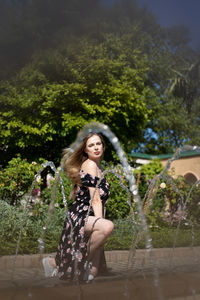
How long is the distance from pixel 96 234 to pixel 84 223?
125 mm

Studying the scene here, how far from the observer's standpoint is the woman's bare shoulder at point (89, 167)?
111 inches

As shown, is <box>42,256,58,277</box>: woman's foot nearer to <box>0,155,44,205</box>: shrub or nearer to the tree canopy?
<box>0,155,44,205</box>: shrub

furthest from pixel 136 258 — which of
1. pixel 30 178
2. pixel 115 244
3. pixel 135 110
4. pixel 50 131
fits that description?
pixel 135 110

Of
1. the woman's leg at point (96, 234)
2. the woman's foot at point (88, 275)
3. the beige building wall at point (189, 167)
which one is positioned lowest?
the woman's foot at point (88, 275)

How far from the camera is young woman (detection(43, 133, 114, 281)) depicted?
2549mm

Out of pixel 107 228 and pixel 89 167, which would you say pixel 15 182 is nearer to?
pixel 89 167

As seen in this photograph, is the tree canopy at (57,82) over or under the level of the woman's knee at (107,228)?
over

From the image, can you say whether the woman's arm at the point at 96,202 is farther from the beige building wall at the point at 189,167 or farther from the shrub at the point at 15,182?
the beige building wall at the point at 189,167

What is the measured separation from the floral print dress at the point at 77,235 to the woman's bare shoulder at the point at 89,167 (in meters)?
0.03

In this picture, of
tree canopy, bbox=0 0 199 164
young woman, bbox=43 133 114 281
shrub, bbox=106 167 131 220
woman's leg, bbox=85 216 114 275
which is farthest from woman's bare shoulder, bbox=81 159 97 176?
tree canopy, bbox=0 0 199 164

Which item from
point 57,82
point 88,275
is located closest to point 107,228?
point 88,275

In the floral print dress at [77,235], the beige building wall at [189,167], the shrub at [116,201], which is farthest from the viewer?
the beige building wall at [189,167]

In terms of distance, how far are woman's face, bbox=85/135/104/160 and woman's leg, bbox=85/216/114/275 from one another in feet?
1.84

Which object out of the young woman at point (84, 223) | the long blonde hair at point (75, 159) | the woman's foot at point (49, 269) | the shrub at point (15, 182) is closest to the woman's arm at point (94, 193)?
the young woman at point (84, 223)
